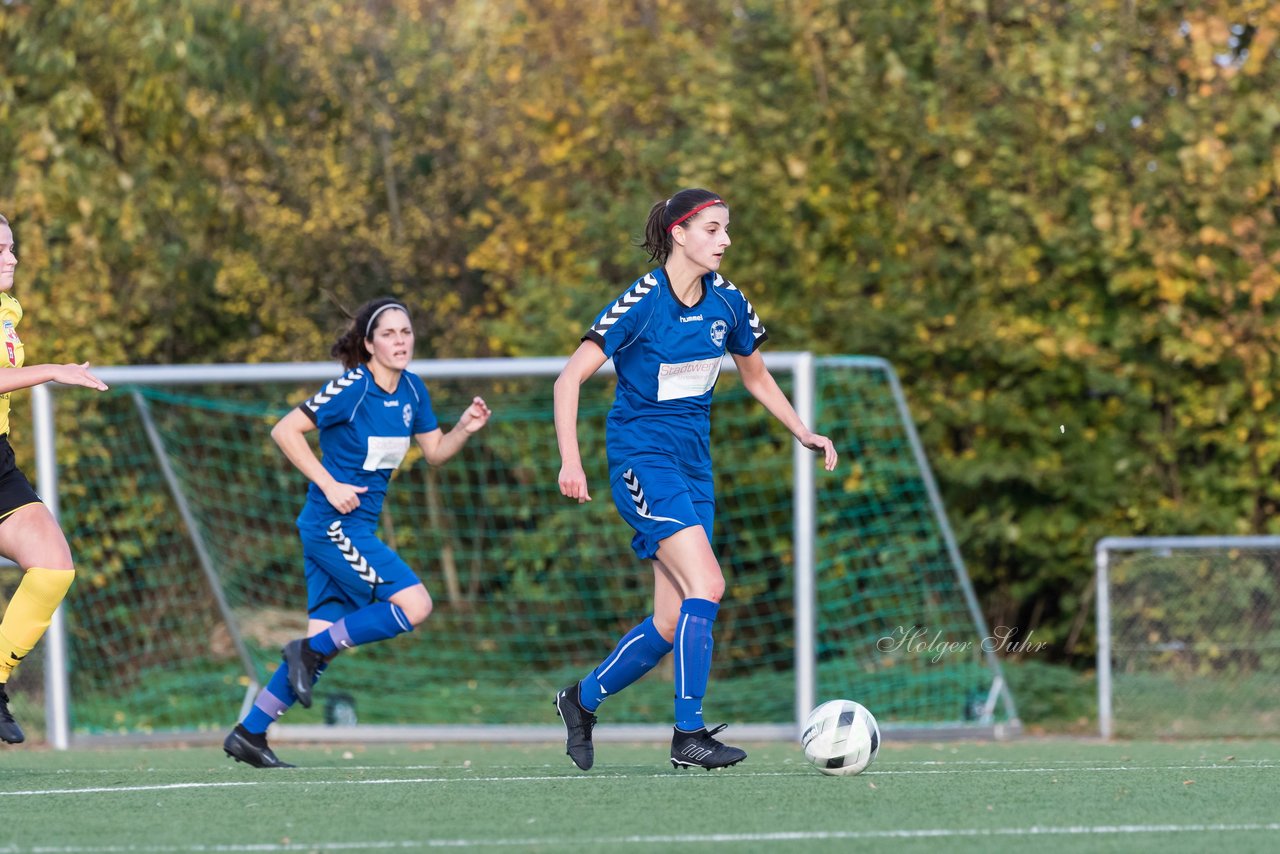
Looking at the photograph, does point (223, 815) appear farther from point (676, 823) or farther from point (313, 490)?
point (313, 490)

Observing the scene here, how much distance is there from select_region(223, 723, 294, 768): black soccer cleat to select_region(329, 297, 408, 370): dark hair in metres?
1.47

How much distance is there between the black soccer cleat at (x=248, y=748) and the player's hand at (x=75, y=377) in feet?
5.86

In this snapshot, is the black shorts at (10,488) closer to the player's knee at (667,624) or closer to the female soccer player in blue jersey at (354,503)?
the female soccer player in blue jersey at (354,503)

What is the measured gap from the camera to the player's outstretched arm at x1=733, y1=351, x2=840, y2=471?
5.91 m

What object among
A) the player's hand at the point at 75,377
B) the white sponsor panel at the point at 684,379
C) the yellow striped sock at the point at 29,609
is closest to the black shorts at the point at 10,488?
the yellow striped sock at the point at 29,609

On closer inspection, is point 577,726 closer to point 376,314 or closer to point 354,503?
point 354,503

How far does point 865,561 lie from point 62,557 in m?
6.27

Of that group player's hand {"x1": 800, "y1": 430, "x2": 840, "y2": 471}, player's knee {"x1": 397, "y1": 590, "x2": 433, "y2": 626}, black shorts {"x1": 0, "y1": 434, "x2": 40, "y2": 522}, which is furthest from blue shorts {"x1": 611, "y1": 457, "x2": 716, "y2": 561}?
black shorts {"x1": 0, "y1": 434, "x2": 40, "y2": 522}

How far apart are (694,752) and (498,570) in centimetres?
662

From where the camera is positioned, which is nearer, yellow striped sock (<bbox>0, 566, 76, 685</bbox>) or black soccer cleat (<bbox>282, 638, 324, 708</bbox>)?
yellow striped sock (<bbox>0, 566, 76, 685</bbox>)

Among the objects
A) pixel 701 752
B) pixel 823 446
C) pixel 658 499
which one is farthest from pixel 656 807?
pixel 823 446

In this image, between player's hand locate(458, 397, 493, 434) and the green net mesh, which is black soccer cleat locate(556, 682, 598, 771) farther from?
the green net mesh

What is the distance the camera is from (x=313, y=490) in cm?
679

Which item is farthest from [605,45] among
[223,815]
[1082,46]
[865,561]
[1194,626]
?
[223,815]
